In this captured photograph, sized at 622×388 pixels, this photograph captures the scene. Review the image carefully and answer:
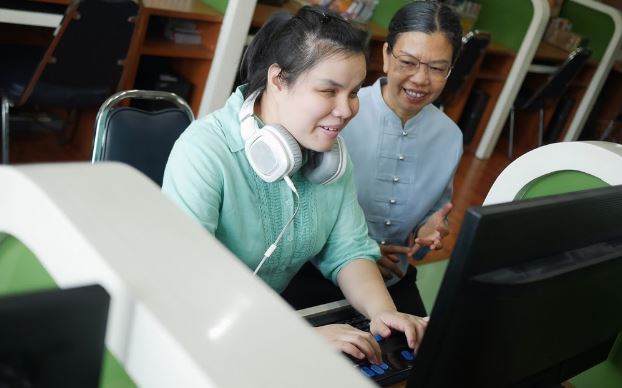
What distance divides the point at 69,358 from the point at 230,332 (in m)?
0.10

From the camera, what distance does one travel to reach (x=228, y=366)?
406 millimetres

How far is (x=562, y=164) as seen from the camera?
53.4 inches

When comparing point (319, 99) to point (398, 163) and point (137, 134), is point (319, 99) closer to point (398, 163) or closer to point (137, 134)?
point (137, 134)

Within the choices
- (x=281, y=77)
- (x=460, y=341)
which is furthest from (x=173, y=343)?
(x=281, y=77)

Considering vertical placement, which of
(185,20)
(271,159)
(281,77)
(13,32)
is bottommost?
(13,32)

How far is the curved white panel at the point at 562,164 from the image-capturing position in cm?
129

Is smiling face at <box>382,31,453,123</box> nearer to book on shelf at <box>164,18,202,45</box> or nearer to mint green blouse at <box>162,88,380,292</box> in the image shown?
mint green blouse at <box>162,88,380,292</box>

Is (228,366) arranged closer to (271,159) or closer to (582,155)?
(271,159)

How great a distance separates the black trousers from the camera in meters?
1.60

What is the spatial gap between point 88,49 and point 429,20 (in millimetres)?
1346

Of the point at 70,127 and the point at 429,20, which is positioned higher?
the point at 429,20

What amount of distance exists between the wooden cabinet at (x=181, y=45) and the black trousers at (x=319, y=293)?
1.65m

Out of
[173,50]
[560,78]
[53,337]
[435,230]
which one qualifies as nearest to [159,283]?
[53,337]

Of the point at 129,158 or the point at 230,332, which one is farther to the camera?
the point at 129,158
